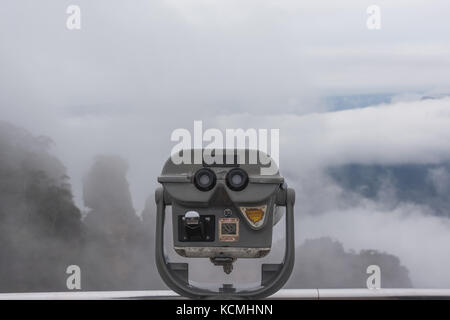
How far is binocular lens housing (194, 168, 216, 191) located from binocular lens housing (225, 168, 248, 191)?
0.09 metres

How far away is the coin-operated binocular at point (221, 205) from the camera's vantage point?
396cm

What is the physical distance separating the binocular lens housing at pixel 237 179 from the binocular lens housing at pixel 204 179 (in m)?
0.09

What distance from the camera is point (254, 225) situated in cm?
402

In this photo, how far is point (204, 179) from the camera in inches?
155

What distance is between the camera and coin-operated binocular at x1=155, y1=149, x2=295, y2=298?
3.96 metres

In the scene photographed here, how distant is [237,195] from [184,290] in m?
0.72

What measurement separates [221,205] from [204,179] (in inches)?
7.9

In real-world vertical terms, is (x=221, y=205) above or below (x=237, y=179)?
below

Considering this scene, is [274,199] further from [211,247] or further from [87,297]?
[87,297]

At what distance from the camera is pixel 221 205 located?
4.02 meters

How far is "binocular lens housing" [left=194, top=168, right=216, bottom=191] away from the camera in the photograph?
394cm

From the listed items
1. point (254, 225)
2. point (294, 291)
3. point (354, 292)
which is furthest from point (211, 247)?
point (354, 292)

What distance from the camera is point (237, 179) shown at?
3.94 meters

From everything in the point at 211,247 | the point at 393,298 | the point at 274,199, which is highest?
the point at 274,199
